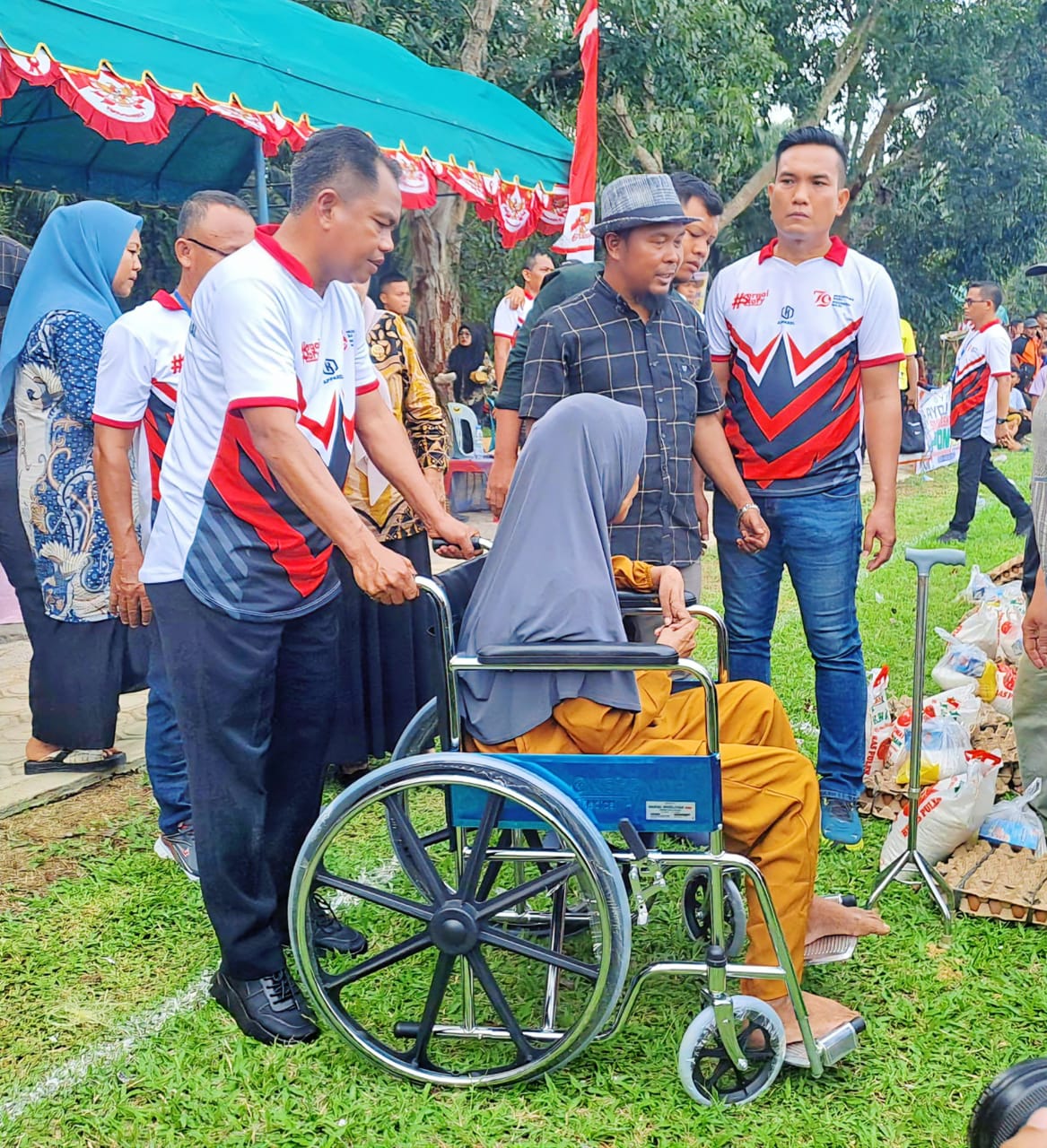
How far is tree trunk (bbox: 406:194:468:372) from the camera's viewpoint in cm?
1179

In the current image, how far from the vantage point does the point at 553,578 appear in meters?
2.41

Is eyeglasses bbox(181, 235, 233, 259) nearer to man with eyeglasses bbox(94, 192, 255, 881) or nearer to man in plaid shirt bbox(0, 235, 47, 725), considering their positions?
man with eyeglasses bbox(94, 192, 255, 881)

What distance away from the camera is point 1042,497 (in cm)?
253

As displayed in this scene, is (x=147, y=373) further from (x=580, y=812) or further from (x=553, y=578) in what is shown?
(x=580, y=812)

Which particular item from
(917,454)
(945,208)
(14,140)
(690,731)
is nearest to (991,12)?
(945,208)

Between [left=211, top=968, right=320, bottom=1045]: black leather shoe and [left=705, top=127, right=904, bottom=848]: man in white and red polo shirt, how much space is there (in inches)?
69.8

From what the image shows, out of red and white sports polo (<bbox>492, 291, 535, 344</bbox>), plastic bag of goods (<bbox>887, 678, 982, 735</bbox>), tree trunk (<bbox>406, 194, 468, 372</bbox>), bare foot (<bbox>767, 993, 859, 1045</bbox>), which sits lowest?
bare foot (<bbox>767, 993, 859, 1045</bbox>)

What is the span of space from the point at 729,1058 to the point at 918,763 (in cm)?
107

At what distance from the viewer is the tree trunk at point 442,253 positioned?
11.7 m

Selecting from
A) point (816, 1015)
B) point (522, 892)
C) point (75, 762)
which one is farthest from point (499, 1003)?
point (75, 762)

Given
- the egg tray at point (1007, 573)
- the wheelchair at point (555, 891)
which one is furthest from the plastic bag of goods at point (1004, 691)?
the wheelchair at point (555, 891)

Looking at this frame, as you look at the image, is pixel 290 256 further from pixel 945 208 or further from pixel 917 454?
pixel 945 208

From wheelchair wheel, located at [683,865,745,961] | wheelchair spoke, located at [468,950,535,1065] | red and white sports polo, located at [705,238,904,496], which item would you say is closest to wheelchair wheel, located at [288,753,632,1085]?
wheelchair spoke, located at [468,950,535,1065]

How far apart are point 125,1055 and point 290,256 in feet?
6.02
